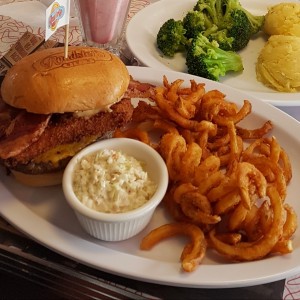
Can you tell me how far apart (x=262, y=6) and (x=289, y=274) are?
102 inches

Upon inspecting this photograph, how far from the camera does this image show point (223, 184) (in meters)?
1.91

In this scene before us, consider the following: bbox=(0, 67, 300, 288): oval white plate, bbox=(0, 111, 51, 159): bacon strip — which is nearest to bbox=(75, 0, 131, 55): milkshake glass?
bbox=(0, 111, 51, 159): bacon strip

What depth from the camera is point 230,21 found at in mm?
3422

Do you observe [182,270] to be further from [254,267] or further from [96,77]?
[96,77]

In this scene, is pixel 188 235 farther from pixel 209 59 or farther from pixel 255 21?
pixel 255 21

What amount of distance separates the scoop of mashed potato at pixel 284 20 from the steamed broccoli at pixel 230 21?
4.5 inches

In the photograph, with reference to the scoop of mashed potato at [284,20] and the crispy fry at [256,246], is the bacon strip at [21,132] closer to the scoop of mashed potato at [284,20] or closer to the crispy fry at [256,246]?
the crispy fry at [256,246]

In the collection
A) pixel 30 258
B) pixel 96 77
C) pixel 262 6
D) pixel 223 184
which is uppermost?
pixel 96 77

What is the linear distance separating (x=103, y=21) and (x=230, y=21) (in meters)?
0.93

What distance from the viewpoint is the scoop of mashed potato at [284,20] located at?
3348 millimetres

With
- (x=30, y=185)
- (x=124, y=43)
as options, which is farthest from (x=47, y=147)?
(x=124, y=43)

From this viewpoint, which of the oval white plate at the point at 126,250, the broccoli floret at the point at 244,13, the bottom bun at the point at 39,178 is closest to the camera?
the oval white plate at the point at 126,250

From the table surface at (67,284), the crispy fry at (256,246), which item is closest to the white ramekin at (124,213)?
the table surface at (67,284)

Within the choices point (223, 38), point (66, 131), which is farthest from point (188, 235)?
point (223, 38)
